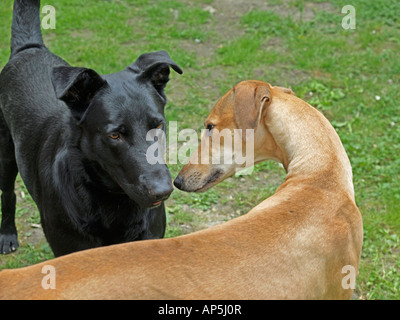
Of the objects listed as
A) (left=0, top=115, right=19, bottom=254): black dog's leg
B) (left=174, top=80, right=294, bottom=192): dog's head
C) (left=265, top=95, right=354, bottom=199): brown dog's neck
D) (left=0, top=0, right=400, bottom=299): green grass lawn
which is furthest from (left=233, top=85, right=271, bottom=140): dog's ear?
(left=0, top=115, right=19, bottom=254): black dog's leg

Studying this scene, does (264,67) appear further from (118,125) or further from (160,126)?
(118,125)

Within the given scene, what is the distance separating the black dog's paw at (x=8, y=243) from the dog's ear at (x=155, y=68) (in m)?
2.31

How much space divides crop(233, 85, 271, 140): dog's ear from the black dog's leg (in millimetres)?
1930

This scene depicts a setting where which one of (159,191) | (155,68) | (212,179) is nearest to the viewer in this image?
(159,191)

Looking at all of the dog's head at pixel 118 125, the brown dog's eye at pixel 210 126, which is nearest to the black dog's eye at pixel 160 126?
the dog's head at pixel 118 125

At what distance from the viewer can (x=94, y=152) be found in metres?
3.42

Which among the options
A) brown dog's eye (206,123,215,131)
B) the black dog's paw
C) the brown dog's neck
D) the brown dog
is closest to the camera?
the brown dog

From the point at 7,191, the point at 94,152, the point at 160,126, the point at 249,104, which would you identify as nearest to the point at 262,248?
the point at 160,126

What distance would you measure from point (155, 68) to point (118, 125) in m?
0.51

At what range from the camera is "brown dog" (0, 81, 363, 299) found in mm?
2502

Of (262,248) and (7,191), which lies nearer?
(262,248)

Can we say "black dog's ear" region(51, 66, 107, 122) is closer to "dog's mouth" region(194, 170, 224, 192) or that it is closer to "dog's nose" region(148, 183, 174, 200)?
"dog's nose" region(148, 183, 174, 200)

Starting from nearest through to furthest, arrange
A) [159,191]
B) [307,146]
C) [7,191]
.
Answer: [159,191], [307,146], [7,191]

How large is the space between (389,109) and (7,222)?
4.50 m
